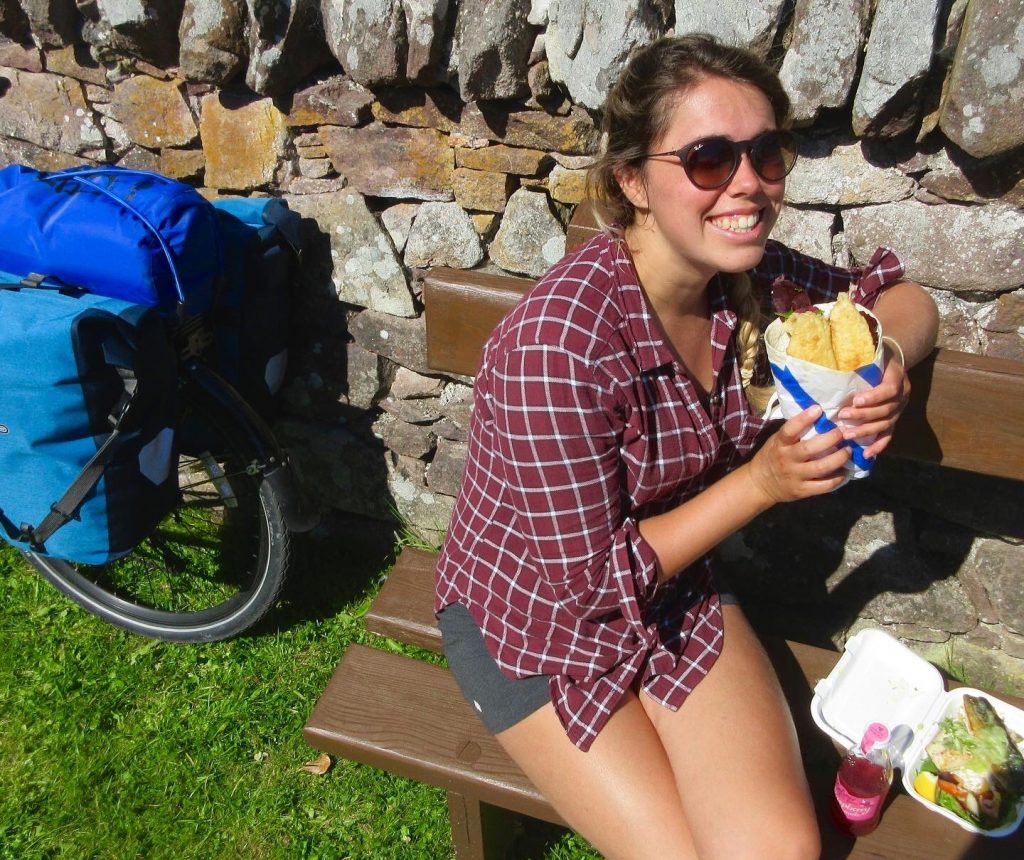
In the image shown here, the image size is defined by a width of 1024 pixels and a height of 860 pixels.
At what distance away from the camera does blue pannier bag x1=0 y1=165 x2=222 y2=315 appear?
88.5 inches

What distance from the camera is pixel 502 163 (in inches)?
94.0

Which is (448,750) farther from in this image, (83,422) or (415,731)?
(83,422)

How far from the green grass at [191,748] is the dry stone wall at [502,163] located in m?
0.53

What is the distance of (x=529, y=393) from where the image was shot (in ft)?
5.18

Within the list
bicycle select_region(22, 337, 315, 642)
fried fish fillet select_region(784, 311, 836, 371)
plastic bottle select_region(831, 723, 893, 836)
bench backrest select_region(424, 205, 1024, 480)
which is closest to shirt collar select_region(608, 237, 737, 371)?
fried fish fillet select_region(784, 311, 836, 371)

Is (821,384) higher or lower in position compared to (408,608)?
higher

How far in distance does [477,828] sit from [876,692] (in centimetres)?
94

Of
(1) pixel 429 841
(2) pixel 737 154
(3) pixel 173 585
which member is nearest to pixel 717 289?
(2) pixel 737 154

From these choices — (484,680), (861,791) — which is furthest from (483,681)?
(861,791)

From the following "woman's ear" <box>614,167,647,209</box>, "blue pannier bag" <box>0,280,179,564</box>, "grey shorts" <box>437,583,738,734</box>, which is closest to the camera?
"woman's ear" <box>614,167,647,209</box>

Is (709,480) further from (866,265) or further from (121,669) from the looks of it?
(121,669)

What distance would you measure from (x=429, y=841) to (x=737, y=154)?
71.8 inches

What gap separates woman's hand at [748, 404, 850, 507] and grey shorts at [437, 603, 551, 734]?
614 mm

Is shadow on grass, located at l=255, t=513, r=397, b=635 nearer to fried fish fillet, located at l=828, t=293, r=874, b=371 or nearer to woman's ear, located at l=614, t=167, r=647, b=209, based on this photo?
woman's ear, located at l=614, t=167, r=647, b=209
